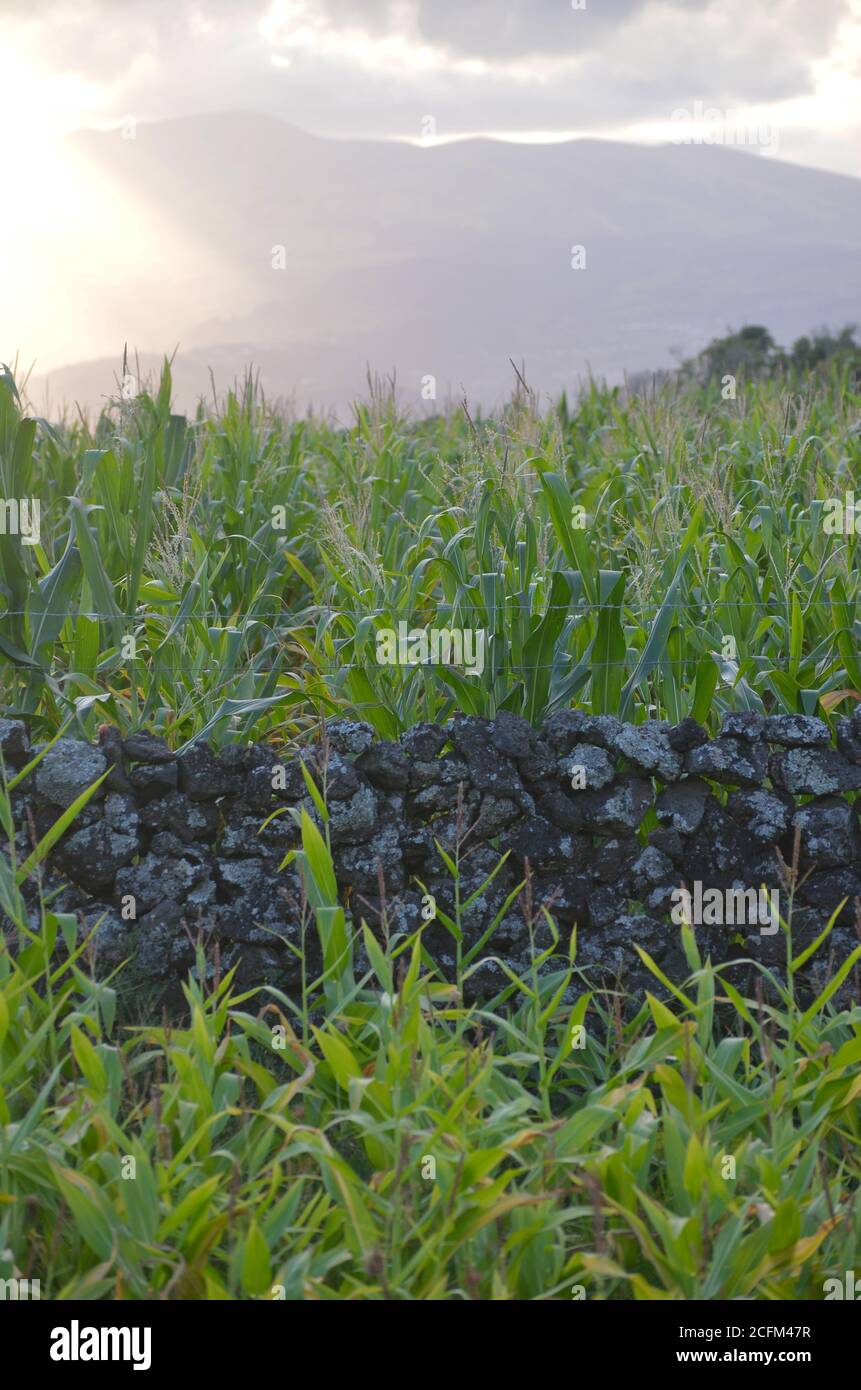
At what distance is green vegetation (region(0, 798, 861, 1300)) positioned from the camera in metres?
2.22

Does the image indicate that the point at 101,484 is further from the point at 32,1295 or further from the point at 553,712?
the point at 32,1295

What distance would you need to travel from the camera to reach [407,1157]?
94.7 inches

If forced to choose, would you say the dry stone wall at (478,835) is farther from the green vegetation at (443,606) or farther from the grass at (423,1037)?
the green vegetation at (443,606)

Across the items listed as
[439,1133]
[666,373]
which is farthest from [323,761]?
[666,373]

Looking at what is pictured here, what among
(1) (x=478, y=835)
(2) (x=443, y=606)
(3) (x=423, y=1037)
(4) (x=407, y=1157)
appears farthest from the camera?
(2) (x=443, y=606)

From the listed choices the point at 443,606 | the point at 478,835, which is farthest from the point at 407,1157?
the point at 443,606

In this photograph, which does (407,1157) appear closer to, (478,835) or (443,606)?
(478,835)

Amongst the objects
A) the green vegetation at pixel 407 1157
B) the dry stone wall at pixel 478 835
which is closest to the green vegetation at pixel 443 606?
the dry stone wall at pixel 478 835

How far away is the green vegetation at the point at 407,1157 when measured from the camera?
7.27 ft

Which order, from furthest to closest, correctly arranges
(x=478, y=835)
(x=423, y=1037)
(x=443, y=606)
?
(x=443, y=606)
(x=478, y=835)
(x=423, y=1037)

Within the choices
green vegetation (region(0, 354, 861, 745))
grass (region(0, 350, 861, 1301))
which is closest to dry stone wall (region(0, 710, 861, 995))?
grass (region(0, 350, 861, 1301))

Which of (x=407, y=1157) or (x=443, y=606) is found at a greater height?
(x=443, y=606)

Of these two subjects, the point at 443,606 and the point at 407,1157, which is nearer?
the point at 407,1157

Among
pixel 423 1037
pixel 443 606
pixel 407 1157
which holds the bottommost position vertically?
pixel 407 1157
